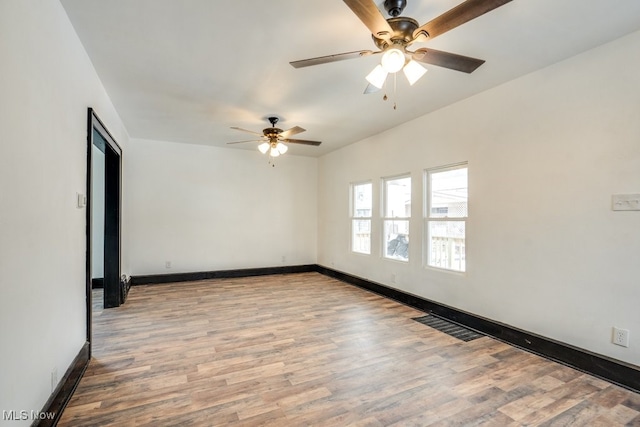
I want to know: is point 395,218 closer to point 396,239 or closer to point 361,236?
point 396,239

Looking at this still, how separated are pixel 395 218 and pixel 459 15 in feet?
11.5

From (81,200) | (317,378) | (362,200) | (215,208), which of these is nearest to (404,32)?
(317,378)

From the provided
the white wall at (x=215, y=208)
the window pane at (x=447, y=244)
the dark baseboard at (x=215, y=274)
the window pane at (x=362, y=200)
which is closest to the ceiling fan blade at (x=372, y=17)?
the window pane at (x=447, y=244)

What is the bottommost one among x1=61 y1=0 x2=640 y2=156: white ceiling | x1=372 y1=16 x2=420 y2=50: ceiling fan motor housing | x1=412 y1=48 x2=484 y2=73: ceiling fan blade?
x1=412 y1=48 x2=484 y2=73: ceiling fan blade

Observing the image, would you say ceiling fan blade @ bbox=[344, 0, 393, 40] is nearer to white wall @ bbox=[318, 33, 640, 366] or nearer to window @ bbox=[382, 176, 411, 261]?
white wall @ bbox=[318, 33, 640, 366]

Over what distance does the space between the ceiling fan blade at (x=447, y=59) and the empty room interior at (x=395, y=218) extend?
0.06 ft

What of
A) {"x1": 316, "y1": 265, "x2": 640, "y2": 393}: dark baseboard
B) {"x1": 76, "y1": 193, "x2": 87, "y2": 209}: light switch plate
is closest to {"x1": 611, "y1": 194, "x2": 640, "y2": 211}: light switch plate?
{"x1": 316, "y1": 265, "x2": 640, "y2": 393}: dark baseboard

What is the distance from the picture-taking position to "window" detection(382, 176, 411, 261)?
476 centimetres

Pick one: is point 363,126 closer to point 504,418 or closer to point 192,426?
point 504,418

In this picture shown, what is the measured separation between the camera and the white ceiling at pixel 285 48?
6.91 ft

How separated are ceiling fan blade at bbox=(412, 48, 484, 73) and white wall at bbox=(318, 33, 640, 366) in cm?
130

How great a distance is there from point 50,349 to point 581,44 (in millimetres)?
4543

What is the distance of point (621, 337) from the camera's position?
7.94 feet

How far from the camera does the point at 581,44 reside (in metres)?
2.52
